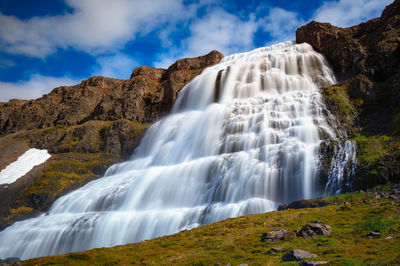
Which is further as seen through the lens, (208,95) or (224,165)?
(208,95)

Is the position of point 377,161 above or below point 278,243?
above

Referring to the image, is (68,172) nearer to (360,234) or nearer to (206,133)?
(206,133)

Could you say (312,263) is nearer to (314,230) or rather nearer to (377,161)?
(314,230)

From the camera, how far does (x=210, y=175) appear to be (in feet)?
98.9

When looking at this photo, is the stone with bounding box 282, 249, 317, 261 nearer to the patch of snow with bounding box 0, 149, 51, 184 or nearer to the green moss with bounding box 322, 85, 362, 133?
the green moss with bounding box 322, 85, 362, 133

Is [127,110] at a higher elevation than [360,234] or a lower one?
higher

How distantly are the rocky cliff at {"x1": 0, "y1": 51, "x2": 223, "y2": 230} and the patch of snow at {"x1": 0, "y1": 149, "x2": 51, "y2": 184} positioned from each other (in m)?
1.32

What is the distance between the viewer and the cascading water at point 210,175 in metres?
25.3

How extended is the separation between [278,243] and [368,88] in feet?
103

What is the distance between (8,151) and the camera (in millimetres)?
60406

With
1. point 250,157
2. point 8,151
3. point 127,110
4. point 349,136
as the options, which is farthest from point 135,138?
point 349,136

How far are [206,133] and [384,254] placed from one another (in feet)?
107

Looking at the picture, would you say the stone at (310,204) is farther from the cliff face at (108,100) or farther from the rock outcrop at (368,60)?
the cliff face at (108,100)

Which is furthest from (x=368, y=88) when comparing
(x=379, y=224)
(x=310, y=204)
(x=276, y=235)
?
(x=276, y=235)
